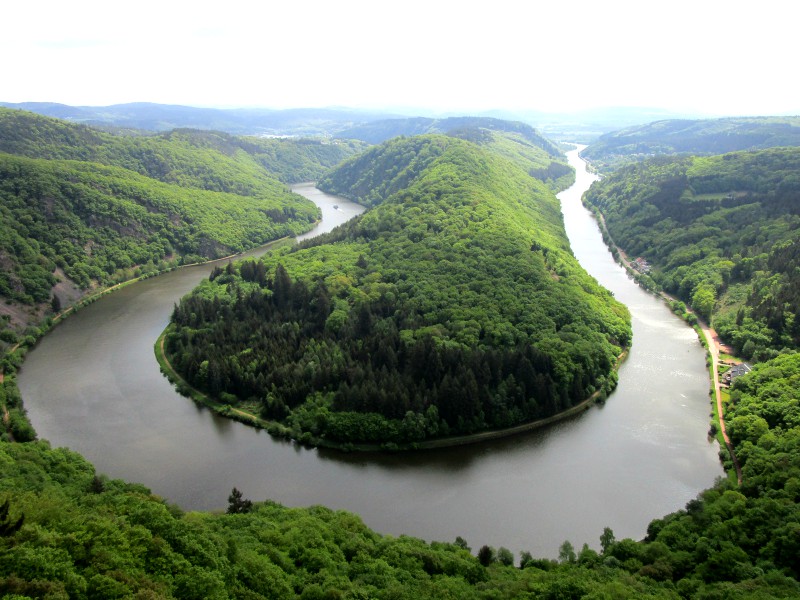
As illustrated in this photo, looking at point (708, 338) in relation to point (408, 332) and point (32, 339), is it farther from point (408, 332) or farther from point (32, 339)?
point (32, 339)

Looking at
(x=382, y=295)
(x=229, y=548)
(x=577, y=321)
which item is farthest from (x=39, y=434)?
(x=577, y=321)

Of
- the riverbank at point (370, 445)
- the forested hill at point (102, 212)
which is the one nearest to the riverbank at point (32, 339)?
the forested hill at point (102, 212)

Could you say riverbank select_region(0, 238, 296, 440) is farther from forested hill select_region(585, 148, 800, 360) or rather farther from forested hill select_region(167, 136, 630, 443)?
forested hill select_region(585, 148, 800, 360)

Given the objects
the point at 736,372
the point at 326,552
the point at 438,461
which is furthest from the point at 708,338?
the point at 326,552

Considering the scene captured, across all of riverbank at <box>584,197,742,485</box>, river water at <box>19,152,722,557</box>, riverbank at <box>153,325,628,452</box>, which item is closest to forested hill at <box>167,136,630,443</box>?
riverbank at <box>153,325,628,452</box>

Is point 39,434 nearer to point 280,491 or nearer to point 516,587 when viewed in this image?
point 280,491
